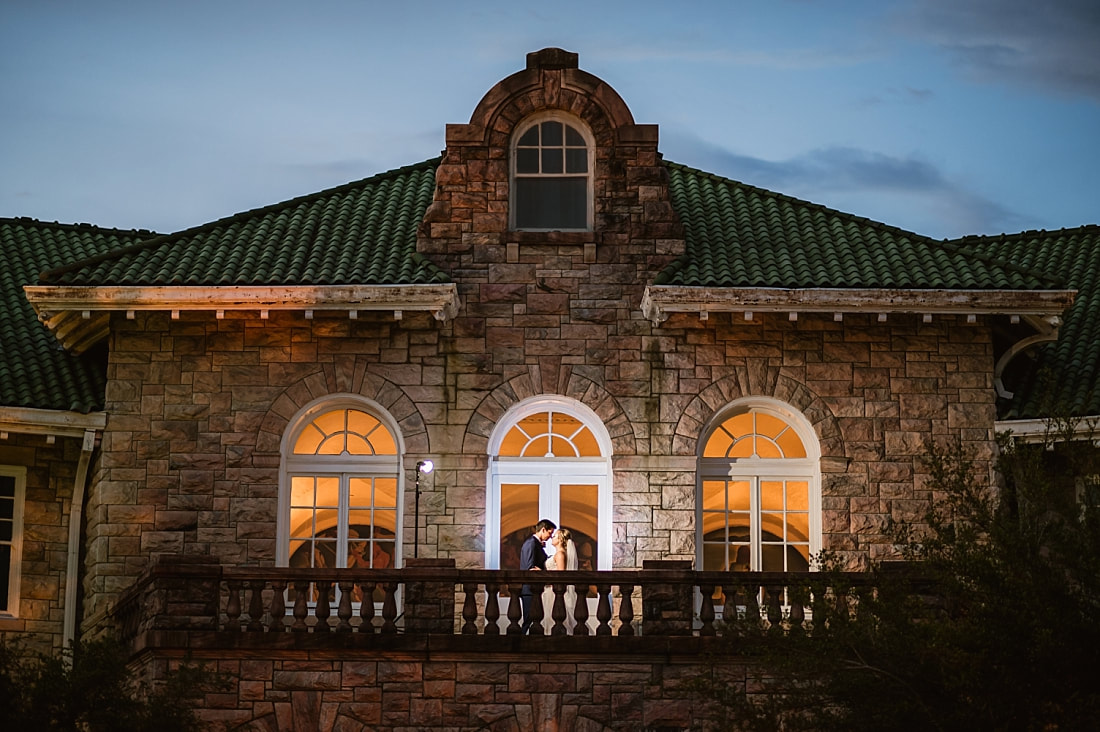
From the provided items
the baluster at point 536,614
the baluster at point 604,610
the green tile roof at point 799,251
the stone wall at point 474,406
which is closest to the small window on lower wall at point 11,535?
the stone wall at point 474,406

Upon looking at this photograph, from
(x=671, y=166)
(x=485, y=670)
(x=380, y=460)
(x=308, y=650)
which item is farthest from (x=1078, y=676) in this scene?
(x=671, y=166)

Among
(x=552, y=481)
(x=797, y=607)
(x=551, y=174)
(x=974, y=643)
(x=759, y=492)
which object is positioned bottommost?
(x=974, y=643)

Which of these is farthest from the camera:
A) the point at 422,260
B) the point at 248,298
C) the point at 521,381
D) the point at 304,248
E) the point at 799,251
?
the point at 799,251

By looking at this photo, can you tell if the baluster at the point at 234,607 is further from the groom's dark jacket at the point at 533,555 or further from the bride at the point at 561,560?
the bride at the point at 561,560

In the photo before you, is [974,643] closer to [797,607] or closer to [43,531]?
[797,607]

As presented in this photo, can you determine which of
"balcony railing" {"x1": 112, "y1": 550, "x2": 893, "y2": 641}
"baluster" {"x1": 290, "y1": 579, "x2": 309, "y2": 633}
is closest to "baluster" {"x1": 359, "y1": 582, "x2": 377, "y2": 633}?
"balcony railing" {"x1": 112, "y1": 550, "x2": 893, "y2": 641}

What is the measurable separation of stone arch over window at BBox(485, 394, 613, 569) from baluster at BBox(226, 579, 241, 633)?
4339mm

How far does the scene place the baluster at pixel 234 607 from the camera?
67.9 ft

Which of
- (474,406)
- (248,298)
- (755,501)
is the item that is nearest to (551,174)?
(474,406)

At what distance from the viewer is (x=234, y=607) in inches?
816

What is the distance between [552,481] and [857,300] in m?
4.64

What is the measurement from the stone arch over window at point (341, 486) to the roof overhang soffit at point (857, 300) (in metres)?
4.12

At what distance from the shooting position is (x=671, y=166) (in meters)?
27.9

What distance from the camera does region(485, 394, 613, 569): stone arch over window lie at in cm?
2420
